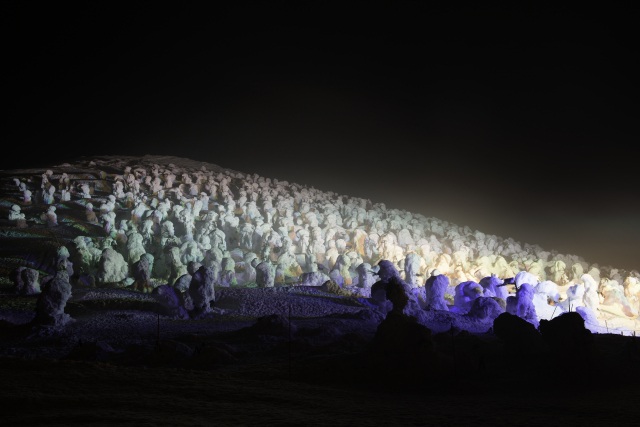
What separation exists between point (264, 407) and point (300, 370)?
388cm

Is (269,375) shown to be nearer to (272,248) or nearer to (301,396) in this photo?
(301,396)

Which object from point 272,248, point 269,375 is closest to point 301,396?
point 269,375

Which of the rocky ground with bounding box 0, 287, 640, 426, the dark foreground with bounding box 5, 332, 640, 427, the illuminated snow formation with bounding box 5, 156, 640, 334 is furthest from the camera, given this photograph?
the illuminated snow formation with bounding box 5, 156, 640, 334

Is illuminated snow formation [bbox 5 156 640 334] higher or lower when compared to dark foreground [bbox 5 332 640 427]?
higher

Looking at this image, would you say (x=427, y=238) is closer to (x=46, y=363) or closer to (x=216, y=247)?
(x=216, y=247)

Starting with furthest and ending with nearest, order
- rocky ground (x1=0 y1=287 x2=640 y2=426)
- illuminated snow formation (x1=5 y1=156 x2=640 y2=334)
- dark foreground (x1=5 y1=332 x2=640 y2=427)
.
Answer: illuminated snow formation (x1=5 y1=156 x2=640 y2=334), rocky ground (x1=0 y1=287 x2=640 y2=426), dark foreground (x1=5 y1=332 x2=640 y2=427)

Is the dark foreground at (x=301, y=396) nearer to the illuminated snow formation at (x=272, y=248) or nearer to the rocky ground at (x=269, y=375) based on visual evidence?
the rocky ground at (x=269, y=375)

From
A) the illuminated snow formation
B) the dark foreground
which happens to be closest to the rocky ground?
the dark foreground

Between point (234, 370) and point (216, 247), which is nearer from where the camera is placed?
point (234, 370)

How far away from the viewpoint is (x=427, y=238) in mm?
40938

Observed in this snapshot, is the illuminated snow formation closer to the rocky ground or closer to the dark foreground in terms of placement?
the rocky ground

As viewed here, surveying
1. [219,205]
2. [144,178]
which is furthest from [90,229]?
[144,178]

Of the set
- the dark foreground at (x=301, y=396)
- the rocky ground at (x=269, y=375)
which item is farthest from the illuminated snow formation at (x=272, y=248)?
the dark foreground at (x=301, y=396)

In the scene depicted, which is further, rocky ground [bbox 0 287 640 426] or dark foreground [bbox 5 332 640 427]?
rocky ground [bbox 0 287 640 426]
